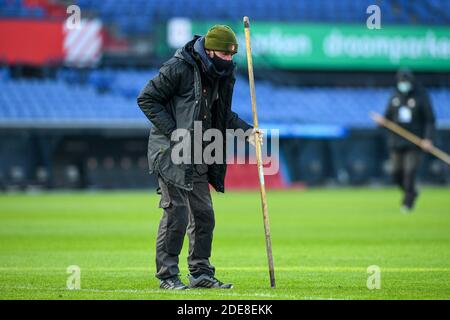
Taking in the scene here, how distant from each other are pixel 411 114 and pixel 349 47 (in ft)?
61.7

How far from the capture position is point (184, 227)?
35.2 ft

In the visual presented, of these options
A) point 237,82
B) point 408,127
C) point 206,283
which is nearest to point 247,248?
point 206,283

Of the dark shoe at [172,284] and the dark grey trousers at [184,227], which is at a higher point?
the dark grey trousers at [184,227]

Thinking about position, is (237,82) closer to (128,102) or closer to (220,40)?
(128,102)

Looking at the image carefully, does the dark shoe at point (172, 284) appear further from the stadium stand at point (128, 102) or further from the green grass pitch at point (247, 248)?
the stadium stand at point (128, 102)

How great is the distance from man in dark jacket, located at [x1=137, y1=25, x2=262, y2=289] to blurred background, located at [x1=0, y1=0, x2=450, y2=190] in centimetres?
2433

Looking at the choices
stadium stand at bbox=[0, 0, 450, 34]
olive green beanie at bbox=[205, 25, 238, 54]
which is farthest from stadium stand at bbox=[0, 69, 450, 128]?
olive green beanie at bbox=[205, 25, 238, 54]

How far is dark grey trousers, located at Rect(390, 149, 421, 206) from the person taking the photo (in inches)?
941

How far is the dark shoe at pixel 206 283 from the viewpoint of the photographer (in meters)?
10.8

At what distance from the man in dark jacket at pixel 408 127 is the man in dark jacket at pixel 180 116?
13501 millimetres

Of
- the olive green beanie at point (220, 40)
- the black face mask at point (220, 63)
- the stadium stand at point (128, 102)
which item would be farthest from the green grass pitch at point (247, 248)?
the stadium stand at point (128, 102)

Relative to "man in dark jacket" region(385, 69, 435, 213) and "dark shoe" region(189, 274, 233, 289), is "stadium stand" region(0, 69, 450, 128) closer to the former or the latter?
"man in dark jacket" region(385, 69, 435, 213)
